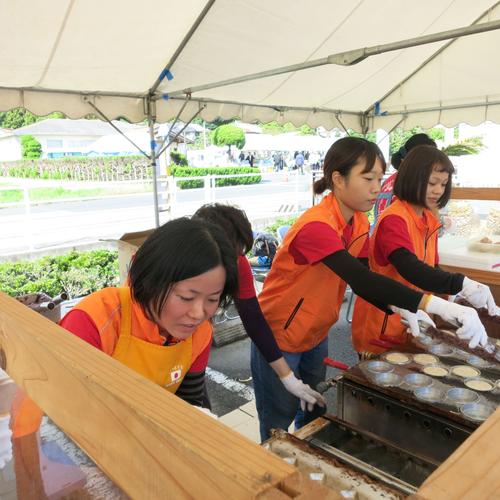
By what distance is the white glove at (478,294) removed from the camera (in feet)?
5.24

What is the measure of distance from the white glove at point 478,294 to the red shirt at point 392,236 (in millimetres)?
218

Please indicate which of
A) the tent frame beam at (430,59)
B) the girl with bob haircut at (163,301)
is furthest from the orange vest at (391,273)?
the tent frame beam at (430,59)

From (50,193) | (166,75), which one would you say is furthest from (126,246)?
(50,193)

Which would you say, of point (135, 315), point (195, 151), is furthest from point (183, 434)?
point (195, 151)

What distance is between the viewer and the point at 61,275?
5.98m

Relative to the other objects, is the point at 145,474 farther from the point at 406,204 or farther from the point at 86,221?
the point at 86,221

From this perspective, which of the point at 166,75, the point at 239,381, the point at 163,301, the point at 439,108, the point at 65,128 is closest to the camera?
the point at 163,301

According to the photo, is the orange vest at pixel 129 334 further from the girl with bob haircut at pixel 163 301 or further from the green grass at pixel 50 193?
the green grass at pixel 50 193

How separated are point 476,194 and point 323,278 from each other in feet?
4.19

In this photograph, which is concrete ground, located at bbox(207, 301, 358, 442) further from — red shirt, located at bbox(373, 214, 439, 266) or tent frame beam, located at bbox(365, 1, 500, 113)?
tent frame beam, located at bbox(365, 1, 500, 113)

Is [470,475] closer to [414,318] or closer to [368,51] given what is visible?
[414,318]

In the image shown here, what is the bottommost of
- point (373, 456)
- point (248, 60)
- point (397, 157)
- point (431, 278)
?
point (373, 456)

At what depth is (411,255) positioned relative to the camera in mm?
1610

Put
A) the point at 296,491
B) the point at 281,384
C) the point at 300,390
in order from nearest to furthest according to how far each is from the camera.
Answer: the point at 296,491 < the point at 300,390 < the point at 281,384
